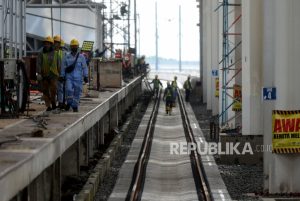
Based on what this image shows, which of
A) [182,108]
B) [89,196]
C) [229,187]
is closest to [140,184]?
[229,187]

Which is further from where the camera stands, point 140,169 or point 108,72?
point 108,72

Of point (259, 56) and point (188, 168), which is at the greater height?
point (259, 56)

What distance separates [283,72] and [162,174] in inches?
200

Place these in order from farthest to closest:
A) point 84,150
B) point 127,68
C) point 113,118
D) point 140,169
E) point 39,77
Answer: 1. point 127,68
2. point 113,118
3. point 140,169
4. point 84,150
5. point 39,77

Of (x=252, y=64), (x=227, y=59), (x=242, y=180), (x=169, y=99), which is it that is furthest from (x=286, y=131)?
(x=169, y=99)

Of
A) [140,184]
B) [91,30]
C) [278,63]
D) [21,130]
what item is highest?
[91,30]

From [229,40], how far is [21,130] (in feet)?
48.1

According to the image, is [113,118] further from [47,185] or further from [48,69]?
[47,185]

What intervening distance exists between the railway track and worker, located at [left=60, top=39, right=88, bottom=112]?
6.90 feet

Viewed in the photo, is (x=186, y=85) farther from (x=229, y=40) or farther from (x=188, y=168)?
(x=188, y=168)

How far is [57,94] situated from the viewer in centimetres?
1552

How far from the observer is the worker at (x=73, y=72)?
14680 mm

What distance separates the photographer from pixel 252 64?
1991 centimetres

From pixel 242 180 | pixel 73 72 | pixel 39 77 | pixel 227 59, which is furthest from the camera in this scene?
pixel 227 59
